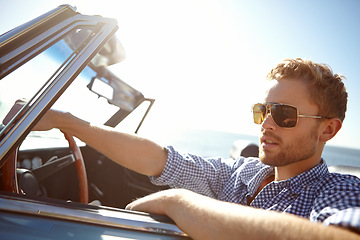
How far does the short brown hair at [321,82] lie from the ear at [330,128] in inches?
1.5

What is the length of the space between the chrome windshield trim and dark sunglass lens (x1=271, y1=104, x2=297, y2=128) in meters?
1.03

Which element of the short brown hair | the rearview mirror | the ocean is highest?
the short brown hair

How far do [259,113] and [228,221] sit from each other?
3.61 feet

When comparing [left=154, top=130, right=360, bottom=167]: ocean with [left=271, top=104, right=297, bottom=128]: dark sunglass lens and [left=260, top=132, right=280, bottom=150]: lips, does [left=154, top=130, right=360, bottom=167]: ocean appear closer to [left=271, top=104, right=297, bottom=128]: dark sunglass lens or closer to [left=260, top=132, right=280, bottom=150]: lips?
[left=260, top=132, right=280, bottom=150]: lips

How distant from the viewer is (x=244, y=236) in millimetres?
727

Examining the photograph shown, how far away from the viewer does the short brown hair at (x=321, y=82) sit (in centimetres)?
158

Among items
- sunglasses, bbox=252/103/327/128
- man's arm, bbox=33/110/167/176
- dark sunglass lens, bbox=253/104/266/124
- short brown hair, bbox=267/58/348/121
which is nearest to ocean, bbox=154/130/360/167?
man's arm, bbox=33/110/167/176

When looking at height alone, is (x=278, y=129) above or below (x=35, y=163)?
above

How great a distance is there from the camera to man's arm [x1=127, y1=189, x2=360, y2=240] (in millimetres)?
685

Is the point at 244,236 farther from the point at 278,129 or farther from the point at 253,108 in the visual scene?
the point at 253,108

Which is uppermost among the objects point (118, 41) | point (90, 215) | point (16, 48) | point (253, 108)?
point (118, 41)

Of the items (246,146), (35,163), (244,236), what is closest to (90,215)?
(244,236)

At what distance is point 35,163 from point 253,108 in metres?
1.89

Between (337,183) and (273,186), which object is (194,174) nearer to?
(273,186)
